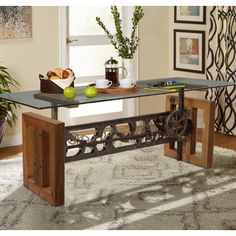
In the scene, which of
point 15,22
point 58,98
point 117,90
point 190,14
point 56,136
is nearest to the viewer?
point 56,136

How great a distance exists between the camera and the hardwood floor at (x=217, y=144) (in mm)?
5707

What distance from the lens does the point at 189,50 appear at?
6.82 metres

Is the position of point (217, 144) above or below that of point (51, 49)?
below

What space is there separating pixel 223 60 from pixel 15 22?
219 cm

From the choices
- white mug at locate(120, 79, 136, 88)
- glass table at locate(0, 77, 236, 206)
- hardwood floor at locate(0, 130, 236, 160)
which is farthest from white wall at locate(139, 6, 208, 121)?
white mug at locate(120, 79, 136, 88)

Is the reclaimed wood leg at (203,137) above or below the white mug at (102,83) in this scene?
below

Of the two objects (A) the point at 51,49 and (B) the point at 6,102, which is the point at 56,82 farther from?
(A) the point at 51,49

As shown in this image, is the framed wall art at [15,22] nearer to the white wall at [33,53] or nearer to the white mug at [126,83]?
the white wall at [33,53]

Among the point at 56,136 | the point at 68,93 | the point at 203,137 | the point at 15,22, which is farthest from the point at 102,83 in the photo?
the point at 15,22

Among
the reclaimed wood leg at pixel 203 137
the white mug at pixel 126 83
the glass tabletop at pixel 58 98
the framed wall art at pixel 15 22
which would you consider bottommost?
the reclaimed wood leg at pixel 203 137

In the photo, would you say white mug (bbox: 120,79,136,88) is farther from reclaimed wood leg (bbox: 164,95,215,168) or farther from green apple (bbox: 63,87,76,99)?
reclaimed wood leg (bbox: 164,95,215,168)

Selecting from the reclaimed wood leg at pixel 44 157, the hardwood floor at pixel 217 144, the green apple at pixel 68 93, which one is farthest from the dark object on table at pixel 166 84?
the hardwood floor at pixel 217 144

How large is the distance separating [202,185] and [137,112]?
2516mm

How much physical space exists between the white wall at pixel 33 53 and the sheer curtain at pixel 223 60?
1.66 m
